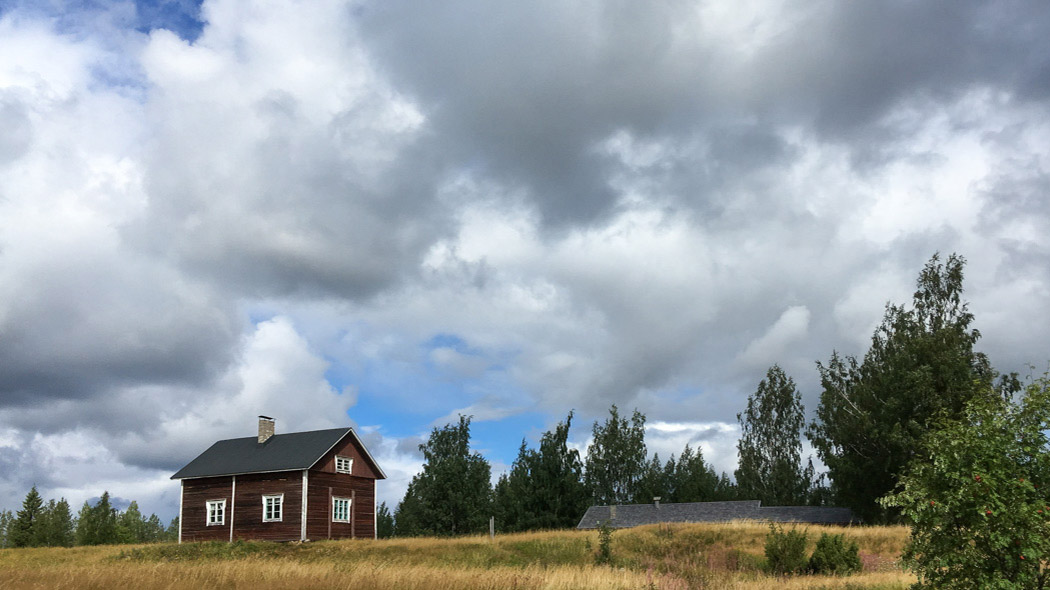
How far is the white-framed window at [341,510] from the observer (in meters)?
44.3

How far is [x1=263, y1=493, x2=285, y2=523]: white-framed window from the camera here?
42.5 metres

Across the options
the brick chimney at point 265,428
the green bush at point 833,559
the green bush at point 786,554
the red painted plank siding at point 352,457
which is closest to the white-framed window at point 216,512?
the brick chimney at point 265,428

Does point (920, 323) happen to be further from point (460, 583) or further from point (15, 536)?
point (15, 536)

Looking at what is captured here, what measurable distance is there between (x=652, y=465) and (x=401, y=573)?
61.5 m

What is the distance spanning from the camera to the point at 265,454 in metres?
45.2

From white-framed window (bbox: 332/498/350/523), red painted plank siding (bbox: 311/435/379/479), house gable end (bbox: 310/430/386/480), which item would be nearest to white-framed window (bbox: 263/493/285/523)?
house gable end (bbox: 310/430/386/480)

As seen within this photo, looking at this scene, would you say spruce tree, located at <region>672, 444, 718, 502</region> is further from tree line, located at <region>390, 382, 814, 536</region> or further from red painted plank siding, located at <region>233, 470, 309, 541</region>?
red painted plank siding, located at <region>233, 470, 309, 541</region>

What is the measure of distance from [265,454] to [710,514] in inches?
1144

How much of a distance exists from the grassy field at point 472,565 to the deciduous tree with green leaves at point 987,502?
254 inches

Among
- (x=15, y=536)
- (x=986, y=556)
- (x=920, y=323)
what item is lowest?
(x=15, y=536)

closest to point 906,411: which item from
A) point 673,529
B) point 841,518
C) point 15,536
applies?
point 841,518

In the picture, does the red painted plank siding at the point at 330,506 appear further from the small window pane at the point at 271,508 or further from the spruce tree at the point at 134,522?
the spruce tree at the point at 134,522

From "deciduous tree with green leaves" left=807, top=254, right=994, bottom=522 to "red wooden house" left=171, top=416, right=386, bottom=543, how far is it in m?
33.2

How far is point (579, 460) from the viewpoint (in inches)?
2301
